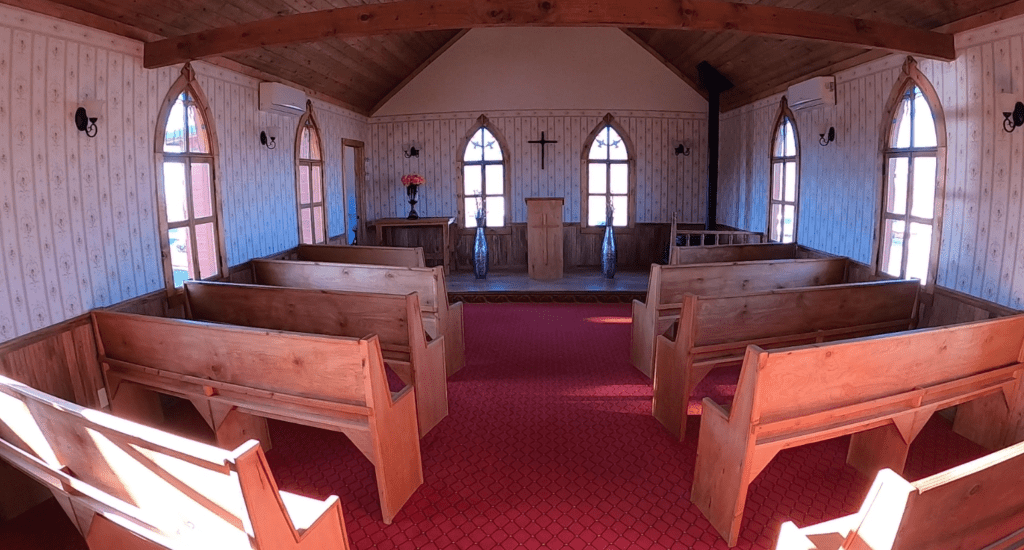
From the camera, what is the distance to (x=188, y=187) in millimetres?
4902

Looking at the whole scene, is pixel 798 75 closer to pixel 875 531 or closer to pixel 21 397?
pixel 875 531

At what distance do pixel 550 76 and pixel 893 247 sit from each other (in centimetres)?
570

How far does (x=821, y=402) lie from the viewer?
2719 mm

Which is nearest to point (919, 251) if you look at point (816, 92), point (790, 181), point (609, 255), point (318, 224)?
point (816, 92)

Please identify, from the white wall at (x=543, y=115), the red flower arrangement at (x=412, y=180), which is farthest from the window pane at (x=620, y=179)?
the red flower arrangement at (x=412, y=180)

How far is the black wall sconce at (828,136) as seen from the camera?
600 centimetres

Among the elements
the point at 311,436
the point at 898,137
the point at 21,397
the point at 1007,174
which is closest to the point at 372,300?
the point at 311,436

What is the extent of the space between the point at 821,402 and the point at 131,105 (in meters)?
4.65

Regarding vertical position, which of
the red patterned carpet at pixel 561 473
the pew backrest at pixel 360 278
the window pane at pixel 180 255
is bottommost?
the red patterned carpet at pixel 561 473

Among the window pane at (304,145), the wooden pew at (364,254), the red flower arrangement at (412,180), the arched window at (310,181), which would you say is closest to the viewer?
the wooden pew at (364,254)

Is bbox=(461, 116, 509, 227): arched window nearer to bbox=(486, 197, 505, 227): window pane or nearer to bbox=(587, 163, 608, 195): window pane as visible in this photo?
bbox=(486, 197, 505, 227): window pane

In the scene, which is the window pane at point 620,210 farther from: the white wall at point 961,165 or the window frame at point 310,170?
the window frame at point 310,170

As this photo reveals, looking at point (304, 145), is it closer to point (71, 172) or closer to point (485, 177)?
point (485, 177)

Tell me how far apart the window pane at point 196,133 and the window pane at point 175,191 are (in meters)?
0.24
